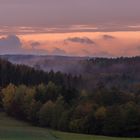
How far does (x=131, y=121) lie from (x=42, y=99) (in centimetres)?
3198

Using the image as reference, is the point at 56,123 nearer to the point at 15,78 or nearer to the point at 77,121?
the point at 77,121

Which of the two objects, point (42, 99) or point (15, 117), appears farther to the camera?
point (42, 99)

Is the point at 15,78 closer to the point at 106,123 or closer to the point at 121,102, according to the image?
the point at 121,102

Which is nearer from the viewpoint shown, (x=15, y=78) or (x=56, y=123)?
(x=56, y=123)

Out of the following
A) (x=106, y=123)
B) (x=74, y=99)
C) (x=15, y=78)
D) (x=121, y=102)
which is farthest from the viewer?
(x=15, y=78)

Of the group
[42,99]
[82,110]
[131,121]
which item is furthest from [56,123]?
[42,99]

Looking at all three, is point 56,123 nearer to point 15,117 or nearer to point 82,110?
point 82,110

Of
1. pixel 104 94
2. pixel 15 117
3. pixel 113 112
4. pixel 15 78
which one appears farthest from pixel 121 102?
pixel 15 78

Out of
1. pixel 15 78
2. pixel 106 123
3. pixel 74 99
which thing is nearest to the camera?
pixel 106 123

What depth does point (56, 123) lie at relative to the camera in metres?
109

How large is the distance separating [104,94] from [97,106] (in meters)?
9.79

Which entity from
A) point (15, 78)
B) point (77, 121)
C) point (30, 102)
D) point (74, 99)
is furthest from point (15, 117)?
point (15, 78)

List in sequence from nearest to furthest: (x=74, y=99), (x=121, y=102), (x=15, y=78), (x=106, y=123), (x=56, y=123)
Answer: (x=106, y=123), (x=56, y=123), (x=121, y=102), (x=74, y=99), (x=15, y=78)

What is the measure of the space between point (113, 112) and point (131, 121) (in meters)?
4.23
